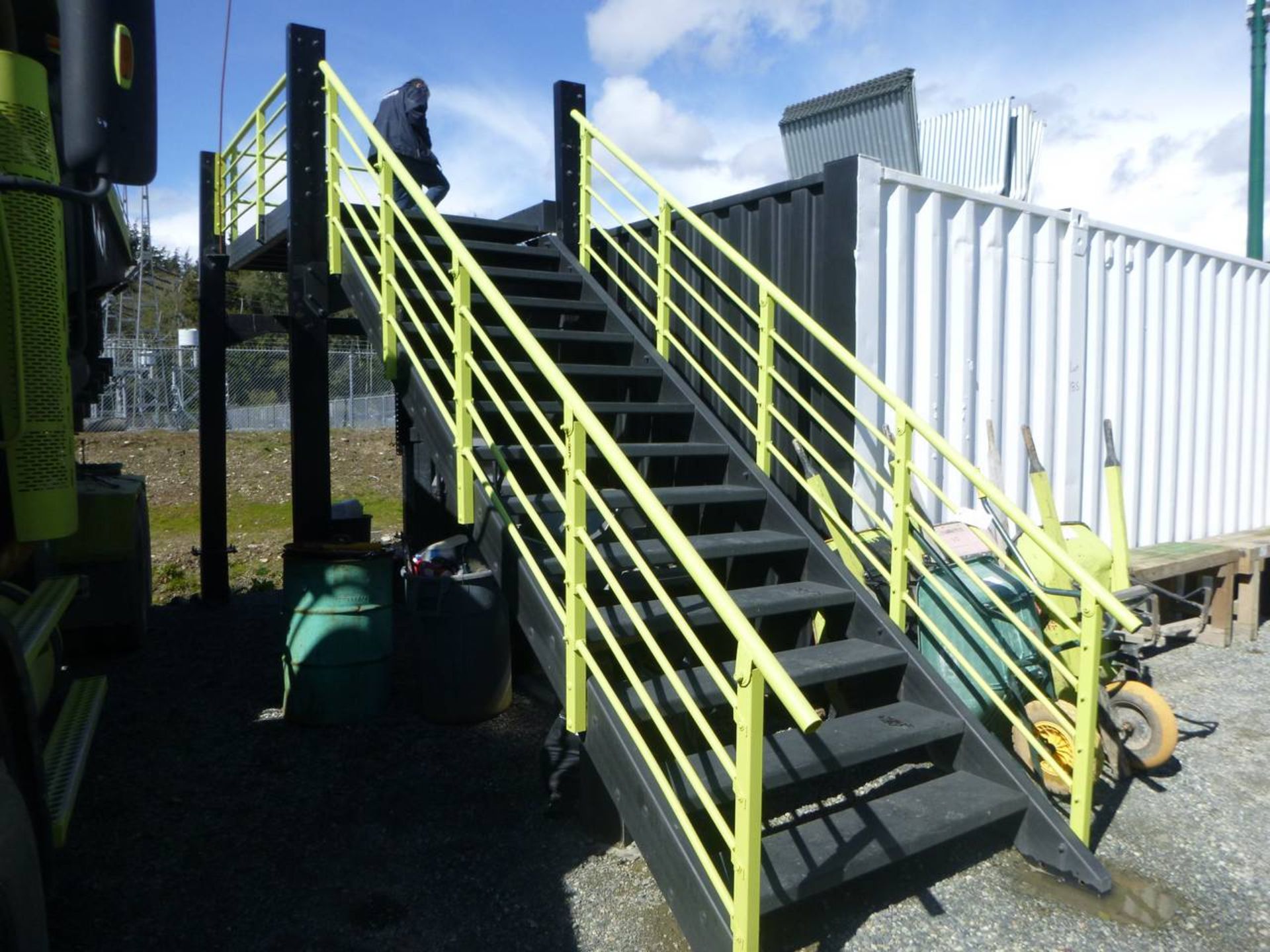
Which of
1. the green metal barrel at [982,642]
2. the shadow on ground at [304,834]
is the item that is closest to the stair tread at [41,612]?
the shadow on ground at [304,834]

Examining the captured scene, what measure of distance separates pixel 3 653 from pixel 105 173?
3.95ft

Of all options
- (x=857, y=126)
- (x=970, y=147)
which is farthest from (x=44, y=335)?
(x=970, y=147)

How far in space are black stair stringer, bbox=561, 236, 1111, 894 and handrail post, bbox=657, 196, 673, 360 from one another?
0.93 metres

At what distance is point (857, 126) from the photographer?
22.6 ft

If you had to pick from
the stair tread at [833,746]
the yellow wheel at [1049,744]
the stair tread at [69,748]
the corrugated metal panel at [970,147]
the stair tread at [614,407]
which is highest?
the corrugated metal panel at [970,147]

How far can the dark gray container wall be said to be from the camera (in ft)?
16.3

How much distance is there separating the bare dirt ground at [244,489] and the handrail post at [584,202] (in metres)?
4.73

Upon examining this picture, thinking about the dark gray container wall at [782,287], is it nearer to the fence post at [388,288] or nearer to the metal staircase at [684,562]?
the metal staircase at [684,562]

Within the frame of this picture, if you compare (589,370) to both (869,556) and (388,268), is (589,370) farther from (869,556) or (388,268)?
(869,556)

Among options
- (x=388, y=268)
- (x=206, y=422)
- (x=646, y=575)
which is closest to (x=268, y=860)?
(x=646, y=575)

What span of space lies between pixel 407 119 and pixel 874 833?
586 cm

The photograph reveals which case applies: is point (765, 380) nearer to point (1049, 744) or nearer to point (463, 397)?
point (463, 397)

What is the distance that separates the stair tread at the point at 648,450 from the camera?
14.4 feet

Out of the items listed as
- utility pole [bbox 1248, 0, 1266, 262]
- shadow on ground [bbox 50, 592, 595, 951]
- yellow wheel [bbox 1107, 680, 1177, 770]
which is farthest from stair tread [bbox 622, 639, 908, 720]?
utility pole [bbox 1248, 0, 1266, 262]
